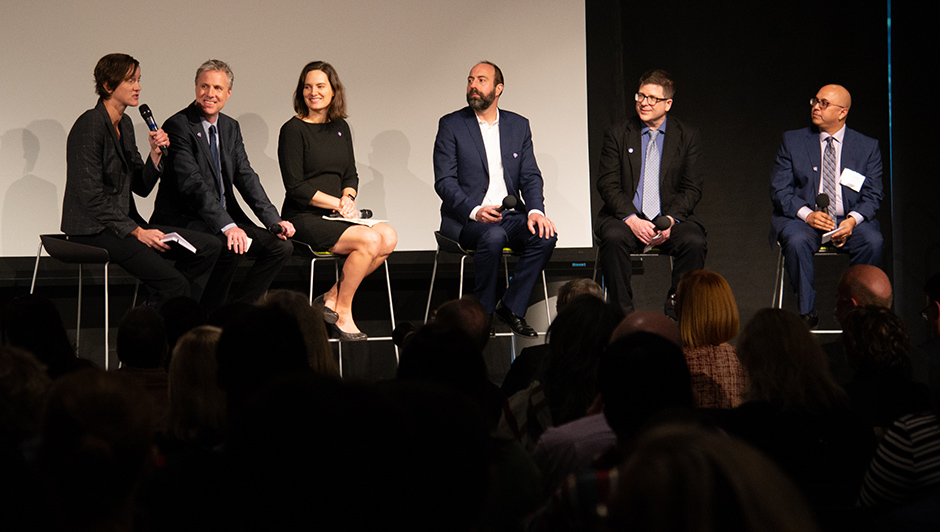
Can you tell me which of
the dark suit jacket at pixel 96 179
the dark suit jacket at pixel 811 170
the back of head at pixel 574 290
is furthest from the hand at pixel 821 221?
the dark suit jacket at pixel 96 179

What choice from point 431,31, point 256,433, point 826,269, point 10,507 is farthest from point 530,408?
point 826,269

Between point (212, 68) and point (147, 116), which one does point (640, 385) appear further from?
point (212, 68)

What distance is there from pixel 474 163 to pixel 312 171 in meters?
0.86

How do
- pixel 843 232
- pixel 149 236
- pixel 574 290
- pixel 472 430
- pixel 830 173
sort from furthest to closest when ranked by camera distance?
pixel 830 173
pixel 843 232
pixel 149 236
pixel 574 290
pixel 472 430

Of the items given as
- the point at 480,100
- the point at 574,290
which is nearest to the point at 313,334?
the point at 574,290

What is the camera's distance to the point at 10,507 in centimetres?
108

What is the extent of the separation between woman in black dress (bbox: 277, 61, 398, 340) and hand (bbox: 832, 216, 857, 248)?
89.2 inches

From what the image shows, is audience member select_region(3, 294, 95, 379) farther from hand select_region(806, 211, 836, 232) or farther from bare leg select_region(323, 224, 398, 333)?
hand select_region(806, 211, 836, 232)

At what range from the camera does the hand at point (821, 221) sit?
4.46 meters

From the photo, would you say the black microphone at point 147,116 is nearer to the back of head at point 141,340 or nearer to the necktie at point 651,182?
the back of head at point 141,340

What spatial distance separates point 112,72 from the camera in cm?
394

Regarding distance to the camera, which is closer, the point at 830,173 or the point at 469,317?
the point at 469,317

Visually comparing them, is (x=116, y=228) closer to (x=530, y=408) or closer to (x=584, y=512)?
(x=530, y=408)

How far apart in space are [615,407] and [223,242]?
10.7 ft
